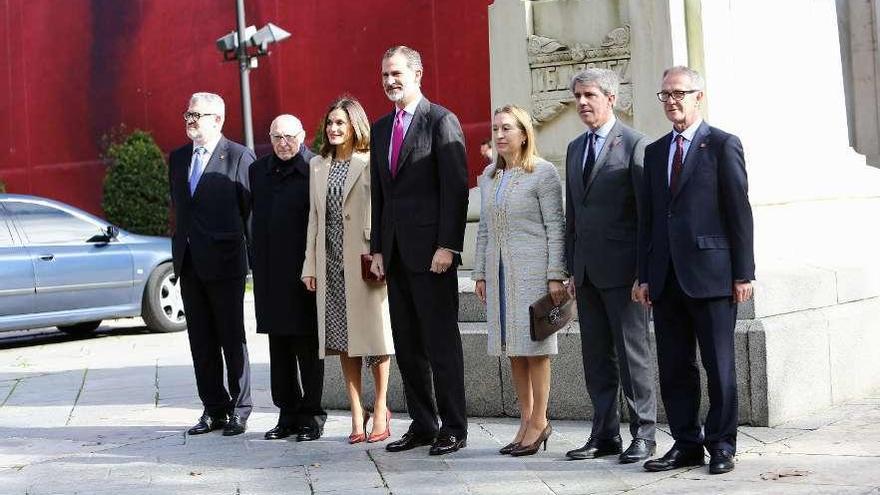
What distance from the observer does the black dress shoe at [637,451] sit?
685 centimetres

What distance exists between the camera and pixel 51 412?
9852 mm

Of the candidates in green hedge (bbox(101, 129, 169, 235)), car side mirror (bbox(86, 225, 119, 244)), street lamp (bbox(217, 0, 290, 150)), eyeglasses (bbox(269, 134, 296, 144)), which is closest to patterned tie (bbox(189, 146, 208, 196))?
eyeglasses (bbox(269, 134, 296, 144))

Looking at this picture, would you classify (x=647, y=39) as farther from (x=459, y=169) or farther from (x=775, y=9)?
(x=459, y=169)

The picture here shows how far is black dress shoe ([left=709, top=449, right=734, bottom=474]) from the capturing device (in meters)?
6.49

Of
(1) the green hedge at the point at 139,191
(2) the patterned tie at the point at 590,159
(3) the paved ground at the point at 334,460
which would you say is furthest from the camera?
(1) the green hedge at the point at 139,191

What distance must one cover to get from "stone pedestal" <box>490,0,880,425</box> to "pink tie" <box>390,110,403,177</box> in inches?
56.9

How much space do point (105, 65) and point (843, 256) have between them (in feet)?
66.4

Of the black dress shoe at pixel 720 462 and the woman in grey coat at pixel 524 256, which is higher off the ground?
the woman in grey coat at pixel 524 256

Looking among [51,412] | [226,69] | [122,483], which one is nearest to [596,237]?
[122,483]

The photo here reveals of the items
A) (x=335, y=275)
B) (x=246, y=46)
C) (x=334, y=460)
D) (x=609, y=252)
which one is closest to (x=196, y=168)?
(x=335, y=275)

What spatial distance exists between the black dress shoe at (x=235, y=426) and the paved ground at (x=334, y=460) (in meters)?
0.06

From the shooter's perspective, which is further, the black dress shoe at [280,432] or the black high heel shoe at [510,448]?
the black dress shoe at [280,432]

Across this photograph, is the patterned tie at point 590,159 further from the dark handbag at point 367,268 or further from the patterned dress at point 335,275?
the patterned dress at point 335,275

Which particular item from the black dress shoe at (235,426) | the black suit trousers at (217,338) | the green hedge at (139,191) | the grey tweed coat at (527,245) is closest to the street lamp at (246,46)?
the green hedge at (139,191)
